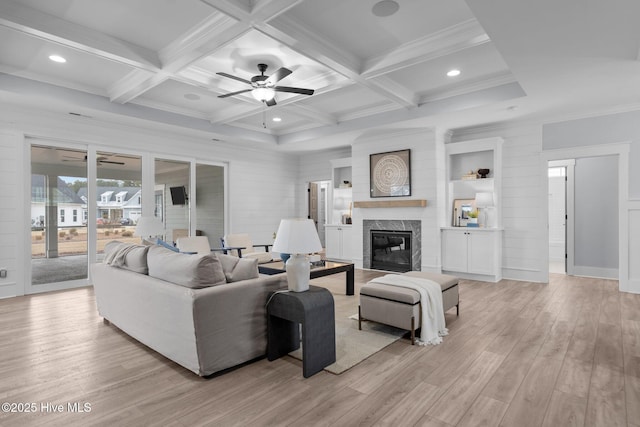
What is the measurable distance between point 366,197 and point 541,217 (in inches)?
120

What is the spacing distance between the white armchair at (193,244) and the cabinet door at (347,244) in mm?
3272

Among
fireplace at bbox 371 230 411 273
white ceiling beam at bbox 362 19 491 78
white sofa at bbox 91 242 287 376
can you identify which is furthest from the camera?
fireplace at bbox 371 230 411 273

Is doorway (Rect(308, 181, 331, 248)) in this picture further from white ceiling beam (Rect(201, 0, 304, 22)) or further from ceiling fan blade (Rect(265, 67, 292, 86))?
white ceiling beam (Rect(201, 0, 304, 22))

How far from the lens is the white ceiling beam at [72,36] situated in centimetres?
314

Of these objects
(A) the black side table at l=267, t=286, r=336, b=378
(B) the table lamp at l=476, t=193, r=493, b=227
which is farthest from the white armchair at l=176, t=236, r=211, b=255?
(B) the table lamp at l=476, t=193, r=493, b=227

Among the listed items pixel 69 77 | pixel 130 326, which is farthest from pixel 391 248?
pixel 69 77

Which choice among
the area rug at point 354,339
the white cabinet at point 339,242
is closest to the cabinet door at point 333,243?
the white cabinet at point 339,242

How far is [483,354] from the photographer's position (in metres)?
2.92

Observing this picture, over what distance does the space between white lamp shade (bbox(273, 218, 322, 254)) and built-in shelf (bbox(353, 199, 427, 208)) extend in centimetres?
402

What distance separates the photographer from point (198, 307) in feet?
7.91

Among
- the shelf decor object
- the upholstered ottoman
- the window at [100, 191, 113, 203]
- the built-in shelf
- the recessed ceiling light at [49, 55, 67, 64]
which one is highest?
the recessed ceiling light at [49, 55, 67, 64]

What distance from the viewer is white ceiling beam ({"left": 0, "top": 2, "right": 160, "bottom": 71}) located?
124 inches

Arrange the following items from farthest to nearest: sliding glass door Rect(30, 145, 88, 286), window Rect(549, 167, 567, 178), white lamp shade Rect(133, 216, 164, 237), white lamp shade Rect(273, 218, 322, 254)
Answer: window Rect(549, 167, 567, 178) → sliding glass door Rect(30, 145, 88, 286) → white lamp shade Rect(133, 216, 164, 237) → white lamp shade Rect(273, 218, 322, 254)

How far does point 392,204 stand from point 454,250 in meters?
1.38
